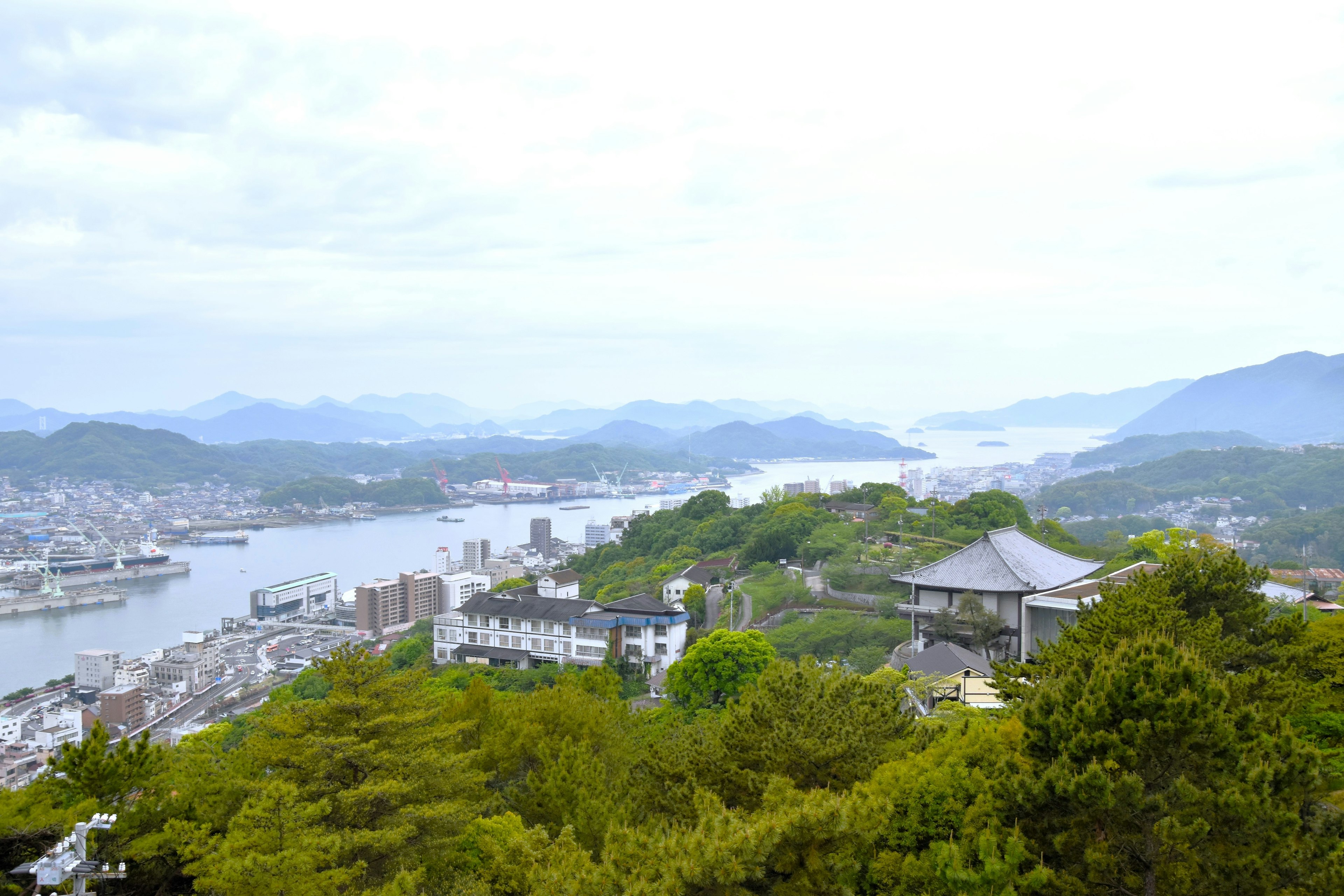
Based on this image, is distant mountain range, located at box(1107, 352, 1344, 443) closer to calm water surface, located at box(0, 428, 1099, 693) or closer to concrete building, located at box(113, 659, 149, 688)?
calm water surface, located at box(0, 428, 1099, 693)

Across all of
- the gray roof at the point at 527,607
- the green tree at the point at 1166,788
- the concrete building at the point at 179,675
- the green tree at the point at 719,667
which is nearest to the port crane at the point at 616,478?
the concrete building at the point at 179,675

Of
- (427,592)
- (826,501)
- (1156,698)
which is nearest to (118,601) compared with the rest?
(427,592)

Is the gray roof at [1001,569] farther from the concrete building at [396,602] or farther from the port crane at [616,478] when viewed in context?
the port crane at [616,478]

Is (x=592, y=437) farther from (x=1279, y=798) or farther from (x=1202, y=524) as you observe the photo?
(x=1279, y=798)

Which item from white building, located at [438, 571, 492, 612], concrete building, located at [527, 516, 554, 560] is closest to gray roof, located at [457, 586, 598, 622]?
white building, located at [438, 571, 492, 612]

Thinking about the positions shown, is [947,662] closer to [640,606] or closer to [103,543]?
[640,606]

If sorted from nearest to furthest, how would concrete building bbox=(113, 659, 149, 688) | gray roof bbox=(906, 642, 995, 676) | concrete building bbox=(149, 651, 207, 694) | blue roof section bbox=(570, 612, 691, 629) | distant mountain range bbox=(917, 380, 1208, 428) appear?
gray roof bbox=(906, 642, 995, 676), blue roof section bbox=(570, 612, 691, 629), concrete building bbox=(113, 659, 149, 688), concrete building bbox=(149, 651, 207, 694), distant mountain range bbox=(917, 380, 1208, 428)
